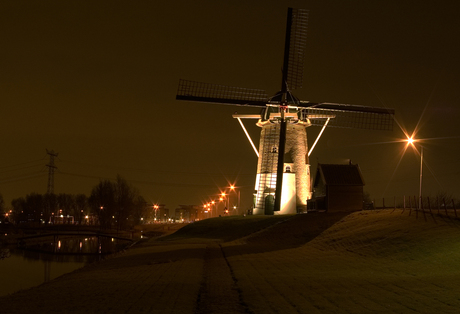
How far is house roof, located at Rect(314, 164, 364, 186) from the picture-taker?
1966 inches

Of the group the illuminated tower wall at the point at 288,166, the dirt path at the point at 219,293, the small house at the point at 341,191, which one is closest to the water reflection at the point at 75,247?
the illuminated tower wall at the point at 288,166

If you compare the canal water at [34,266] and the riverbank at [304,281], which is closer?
the riverbank at [304,281]

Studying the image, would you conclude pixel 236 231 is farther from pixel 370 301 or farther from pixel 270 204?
pixel 370 301

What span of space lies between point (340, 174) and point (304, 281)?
33054 mm

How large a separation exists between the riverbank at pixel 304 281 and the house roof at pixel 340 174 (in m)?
13.5

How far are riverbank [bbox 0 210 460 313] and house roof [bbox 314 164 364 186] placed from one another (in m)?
13.5

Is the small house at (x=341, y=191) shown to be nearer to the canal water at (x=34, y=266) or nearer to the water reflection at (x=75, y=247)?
the canal water at (x=34, y=266)

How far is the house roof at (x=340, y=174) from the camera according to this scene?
164ft

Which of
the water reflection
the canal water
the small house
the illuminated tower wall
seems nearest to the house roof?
the small house

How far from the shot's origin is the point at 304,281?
61.9ft

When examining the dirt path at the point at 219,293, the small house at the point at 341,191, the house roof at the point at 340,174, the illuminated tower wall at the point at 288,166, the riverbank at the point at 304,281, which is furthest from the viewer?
the illuminated tower wall at the point at 288,166

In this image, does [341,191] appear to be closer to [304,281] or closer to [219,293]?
[304,281]

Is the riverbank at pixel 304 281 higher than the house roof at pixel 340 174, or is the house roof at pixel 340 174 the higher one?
the house roof at pixel 340 174

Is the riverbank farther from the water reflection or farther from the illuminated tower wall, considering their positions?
the water reflection
